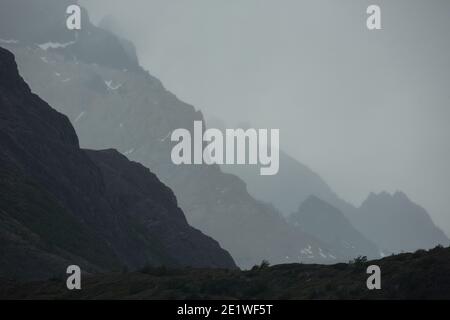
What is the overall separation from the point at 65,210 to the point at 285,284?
87.4 meters

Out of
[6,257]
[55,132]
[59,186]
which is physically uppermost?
[55,132]

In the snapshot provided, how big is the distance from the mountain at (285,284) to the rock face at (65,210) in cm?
4068

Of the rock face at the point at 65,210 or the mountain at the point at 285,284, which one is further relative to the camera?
the rock face at the point at 65,210

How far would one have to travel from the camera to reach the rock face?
113488mm

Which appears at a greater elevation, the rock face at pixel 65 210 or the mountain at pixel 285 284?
the rock face at pixel 65 210

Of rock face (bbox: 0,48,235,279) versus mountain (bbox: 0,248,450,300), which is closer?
mountain (bbox: 0,248,450,300)

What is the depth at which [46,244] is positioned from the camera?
115 metres

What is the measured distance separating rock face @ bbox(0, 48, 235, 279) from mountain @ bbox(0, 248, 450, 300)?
40684mm

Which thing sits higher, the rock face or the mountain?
the rock face

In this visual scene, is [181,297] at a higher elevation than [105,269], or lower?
lower

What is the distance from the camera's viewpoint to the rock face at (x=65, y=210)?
11349cm
